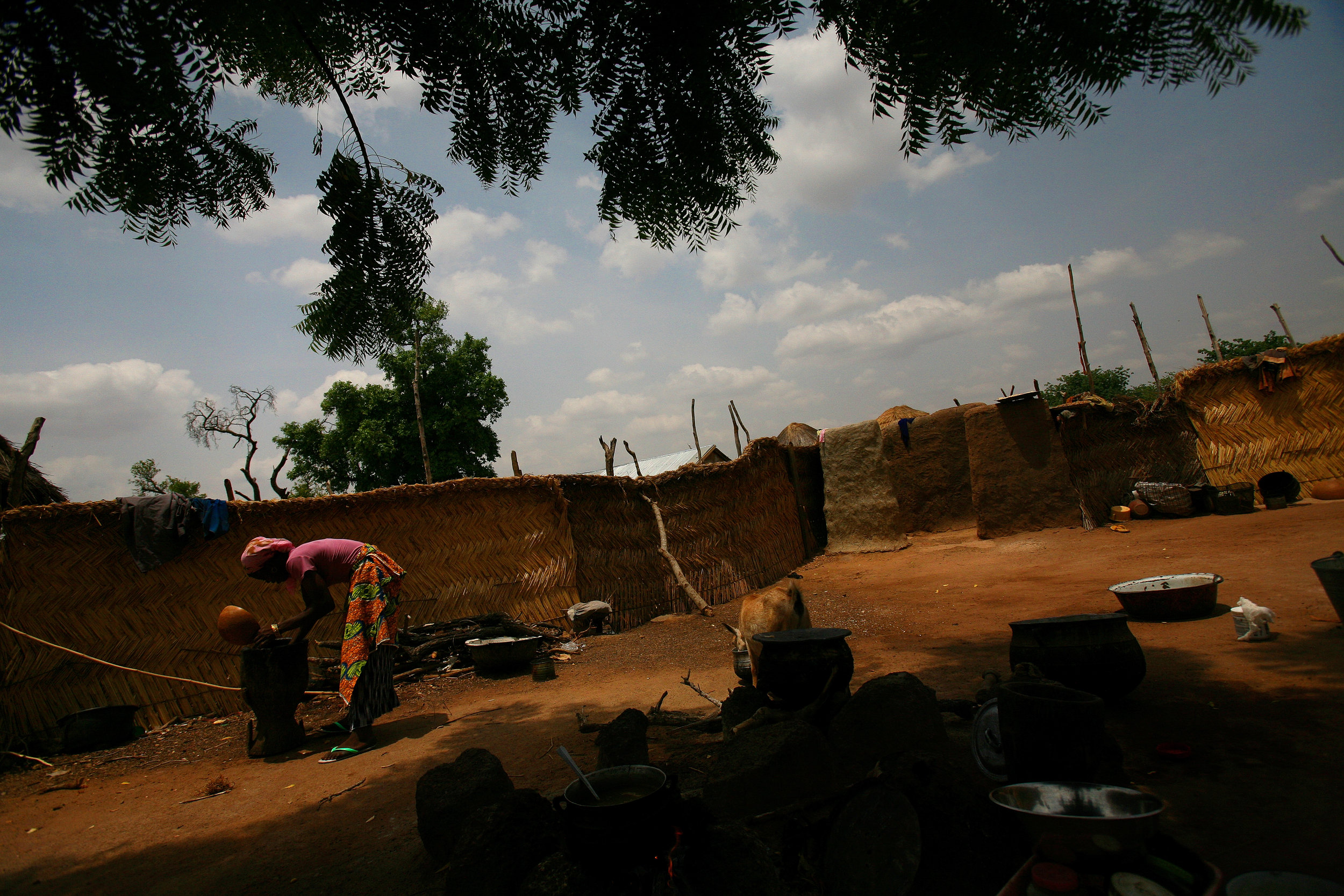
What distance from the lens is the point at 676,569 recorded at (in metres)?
8.90

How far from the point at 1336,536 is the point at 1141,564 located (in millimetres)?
1833

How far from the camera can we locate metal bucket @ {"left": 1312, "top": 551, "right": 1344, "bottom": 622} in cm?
388

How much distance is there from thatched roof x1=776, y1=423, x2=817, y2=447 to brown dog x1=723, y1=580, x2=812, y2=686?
1026 cm

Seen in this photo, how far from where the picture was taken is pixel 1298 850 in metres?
2.02

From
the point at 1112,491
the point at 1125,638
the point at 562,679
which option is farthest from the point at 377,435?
the point at 1125,638

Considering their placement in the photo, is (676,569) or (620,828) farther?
(676,569)

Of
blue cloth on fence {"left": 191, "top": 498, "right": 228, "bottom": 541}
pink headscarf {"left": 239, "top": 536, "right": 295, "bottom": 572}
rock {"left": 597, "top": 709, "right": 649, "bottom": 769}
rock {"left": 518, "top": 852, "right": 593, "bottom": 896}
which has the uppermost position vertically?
blue cloth on fence {"left": 191, "top": 498, "right": 228, "bottom": 541}

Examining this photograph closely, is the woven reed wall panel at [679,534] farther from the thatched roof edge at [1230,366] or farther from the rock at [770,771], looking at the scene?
the thatched roof edge at [1230,366]

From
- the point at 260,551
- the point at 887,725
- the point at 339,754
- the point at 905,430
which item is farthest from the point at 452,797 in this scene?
the point at 905,430

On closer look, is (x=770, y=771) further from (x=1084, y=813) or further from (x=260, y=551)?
(x=260, y=551)

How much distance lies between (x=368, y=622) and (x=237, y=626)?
1.10 metres

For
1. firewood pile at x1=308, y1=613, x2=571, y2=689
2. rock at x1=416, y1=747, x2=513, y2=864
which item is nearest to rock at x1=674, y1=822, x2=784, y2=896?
rock at x1=416, y1=747, x2=513, y2=864

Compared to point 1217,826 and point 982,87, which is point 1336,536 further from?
point 982,87

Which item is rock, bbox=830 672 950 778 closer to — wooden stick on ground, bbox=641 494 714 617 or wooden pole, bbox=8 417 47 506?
wooden stick on ground, bbox=641 494 714 617
